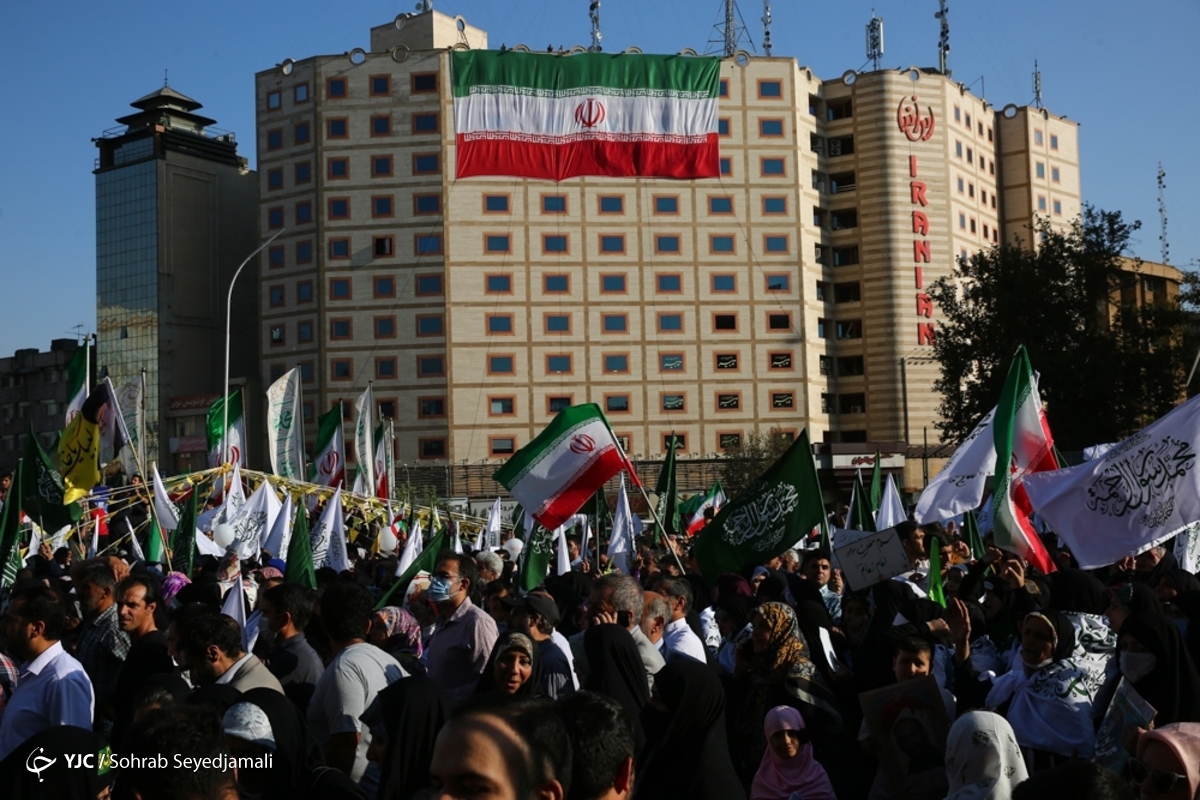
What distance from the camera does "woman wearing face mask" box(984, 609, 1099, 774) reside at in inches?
253

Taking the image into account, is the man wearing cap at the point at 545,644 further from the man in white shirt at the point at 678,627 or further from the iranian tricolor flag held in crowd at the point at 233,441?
the iranian tricolor flag held in crowd at the point at 233,441

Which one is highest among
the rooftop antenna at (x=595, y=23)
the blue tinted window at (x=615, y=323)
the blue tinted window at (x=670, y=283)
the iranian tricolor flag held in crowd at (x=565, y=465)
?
the rooftop antenna at (x=595, y=23)

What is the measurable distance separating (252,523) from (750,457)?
44081 mm

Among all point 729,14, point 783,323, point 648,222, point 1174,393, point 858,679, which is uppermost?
point 729,14

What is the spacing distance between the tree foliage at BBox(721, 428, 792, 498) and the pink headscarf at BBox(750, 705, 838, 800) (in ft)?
172

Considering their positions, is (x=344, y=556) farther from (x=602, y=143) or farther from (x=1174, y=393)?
(x=602, y=143)

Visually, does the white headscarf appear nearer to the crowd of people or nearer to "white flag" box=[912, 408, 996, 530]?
the crowd of people

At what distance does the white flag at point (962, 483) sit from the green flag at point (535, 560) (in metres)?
4.12

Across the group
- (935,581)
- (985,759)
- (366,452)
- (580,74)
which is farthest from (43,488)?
(580,74)

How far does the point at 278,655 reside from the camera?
22.4 ft

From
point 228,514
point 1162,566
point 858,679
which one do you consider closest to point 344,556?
point 228,514

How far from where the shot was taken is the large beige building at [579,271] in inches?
2496

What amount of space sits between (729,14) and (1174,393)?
36.1 meters

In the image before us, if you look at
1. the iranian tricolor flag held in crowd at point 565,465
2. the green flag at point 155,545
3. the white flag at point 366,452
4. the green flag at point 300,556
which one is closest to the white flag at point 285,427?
the white flag at point 366,452
